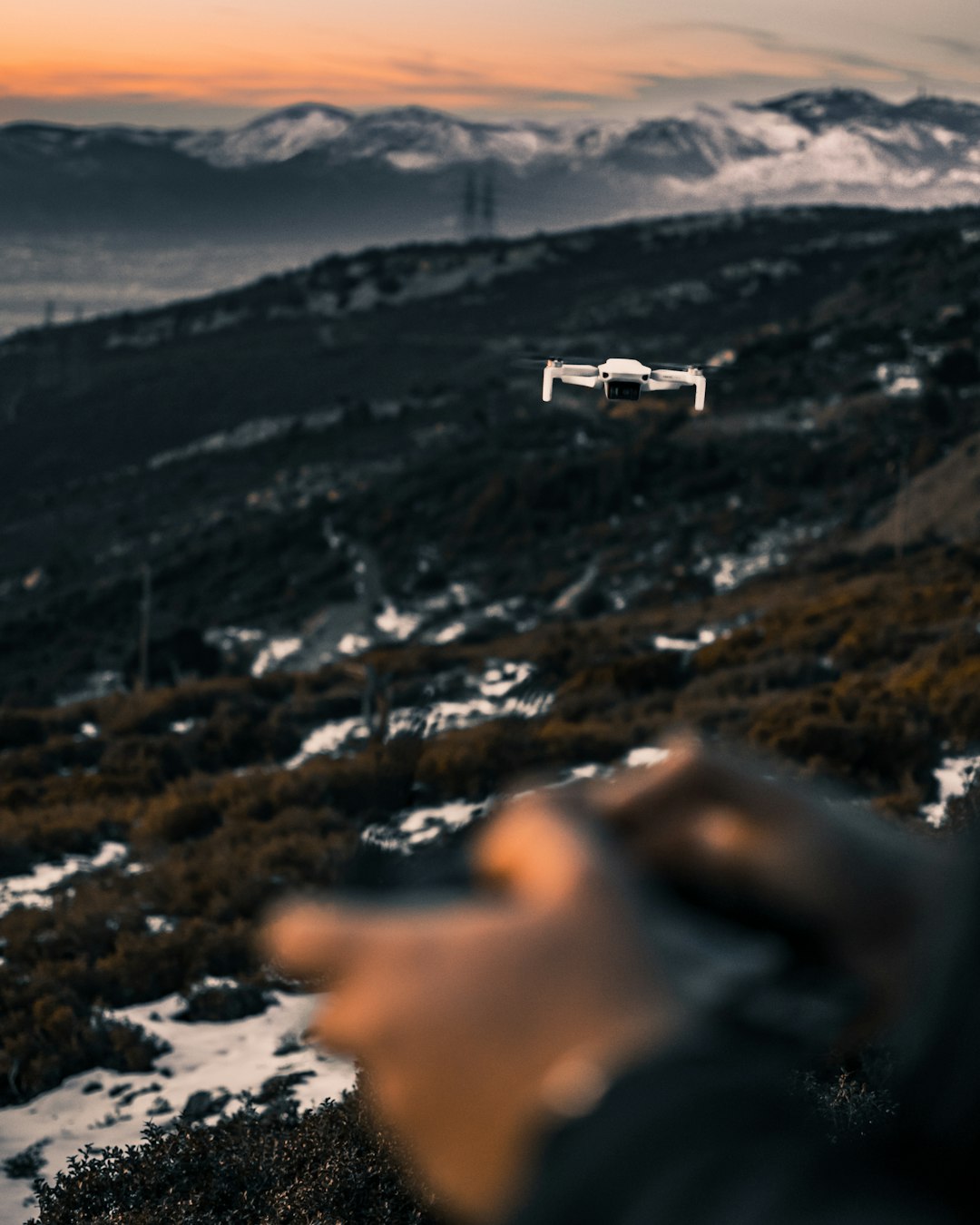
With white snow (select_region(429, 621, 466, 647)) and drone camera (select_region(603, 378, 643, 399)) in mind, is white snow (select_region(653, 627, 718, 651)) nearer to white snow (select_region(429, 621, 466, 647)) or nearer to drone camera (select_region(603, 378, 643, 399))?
white snow (select_region(429, 621, 466, 647))

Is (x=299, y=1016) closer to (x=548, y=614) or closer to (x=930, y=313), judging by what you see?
(x=548, y=614)

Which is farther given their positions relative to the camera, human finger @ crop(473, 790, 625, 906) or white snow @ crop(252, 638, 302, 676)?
white snow @ crop(252, 638, 302, 676)

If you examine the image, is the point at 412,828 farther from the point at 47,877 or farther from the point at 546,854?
the point at 47,877

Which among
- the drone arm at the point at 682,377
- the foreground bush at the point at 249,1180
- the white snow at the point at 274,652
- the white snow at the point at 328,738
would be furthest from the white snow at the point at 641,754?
Result: the white snow at the point at 274,652

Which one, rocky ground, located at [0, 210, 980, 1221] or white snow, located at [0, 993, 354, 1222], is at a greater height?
white snow, located at [0, 993, 354, 1222]

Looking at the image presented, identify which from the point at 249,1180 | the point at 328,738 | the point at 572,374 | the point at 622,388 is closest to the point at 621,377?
the point at 622,388

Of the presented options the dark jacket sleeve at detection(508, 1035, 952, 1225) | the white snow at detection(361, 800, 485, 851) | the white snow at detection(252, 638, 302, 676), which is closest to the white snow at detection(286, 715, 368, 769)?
the white snow at detection(252, 638, 302, 676)
